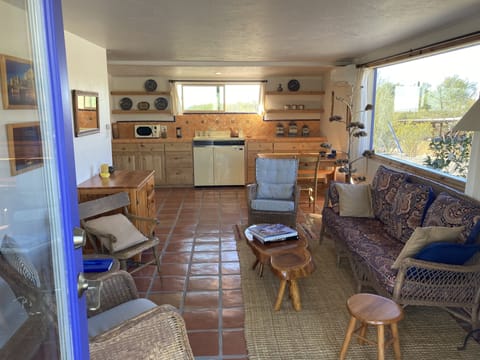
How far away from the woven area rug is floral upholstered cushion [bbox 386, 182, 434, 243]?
0.59m

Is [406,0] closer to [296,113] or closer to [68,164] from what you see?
[68,164]

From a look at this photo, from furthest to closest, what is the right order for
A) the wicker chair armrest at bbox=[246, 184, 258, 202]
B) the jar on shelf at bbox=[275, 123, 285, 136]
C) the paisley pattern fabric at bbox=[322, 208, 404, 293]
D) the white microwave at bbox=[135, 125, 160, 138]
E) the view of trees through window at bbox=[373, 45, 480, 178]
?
the jar on shelf at bbox=[275, 123, 285, 136] < the white microwave at bbox=[135, 125, 160, 138] < the wicker chair armrest at bbox=[246, 184, 258, 202] < the view of trees through window at bbox=[373, 45, 480, 178] < the paisley pattern fabric at bbox=[322, 208, 404, 293]

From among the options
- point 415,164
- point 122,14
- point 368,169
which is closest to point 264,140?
point 368,169

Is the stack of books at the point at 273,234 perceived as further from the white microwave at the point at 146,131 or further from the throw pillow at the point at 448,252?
the white microwave at the point at 146,131

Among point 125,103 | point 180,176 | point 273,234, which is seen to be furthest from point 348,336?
point 125,103

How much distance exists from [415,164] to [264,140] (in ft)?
10.4

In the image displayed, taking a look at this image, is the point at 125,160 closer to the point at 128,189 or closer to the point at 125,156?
the point at 125,156

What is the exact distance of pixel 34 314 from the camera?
1314mm

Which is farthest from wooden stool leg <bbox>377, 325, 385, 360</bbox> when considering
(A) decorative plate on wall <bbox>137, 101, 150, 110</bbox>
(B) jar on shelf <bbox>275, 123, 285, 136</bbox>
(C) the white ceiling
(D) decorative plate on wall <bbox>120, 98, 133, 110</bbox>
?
(D) decorative plate on wall <bbox>120, 98, 133, 110</bbox>

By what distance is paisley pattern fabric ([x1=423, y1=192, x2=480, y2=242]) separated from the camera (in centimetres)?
241

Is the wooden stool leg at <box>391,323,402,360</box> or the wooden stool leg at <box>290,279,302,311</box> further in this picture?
the wooden stool leg at <box>290,279,302,311</box>

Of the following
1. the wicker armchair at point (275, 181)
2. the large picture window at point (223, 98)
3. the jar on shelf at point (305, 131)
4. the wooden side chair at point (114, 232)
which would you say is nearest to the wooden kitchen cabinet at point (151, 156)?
the large picture window at point (223, 98)

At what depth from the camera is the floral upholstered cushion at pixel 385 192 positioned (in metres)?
3.38

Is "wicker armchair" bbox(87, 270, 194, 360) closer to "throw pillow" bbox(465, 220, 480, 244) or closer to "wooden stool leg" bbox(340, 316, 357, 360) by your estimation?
"wooden stool leg" bbox(340, 316, 357, 360)
